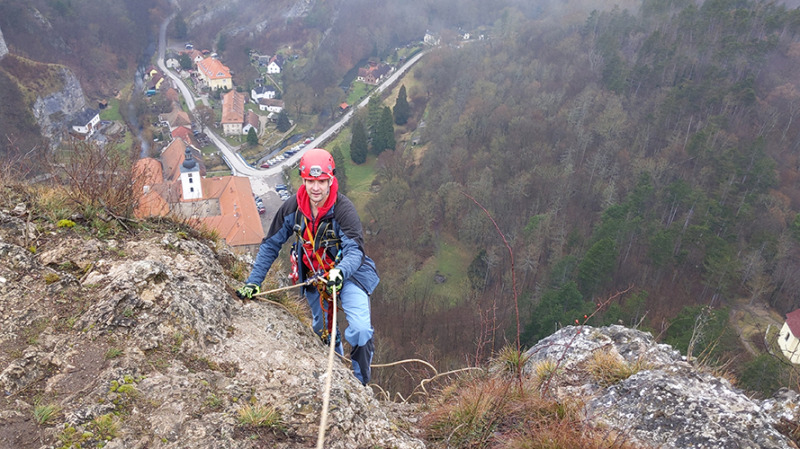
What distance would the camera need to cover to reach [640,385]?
4.30 meters

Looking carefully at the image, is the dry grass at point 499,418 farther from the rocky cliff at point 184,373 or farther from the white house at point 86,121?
the white house at point 86,121

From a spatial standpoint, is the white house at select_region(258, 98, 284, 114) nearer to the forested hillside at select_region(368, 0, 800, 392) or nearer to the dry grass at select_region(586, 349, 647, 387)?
the forested hillside at select_region(368, 0, 800, 392)

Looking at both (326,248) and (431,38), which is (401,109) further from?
(326,248)

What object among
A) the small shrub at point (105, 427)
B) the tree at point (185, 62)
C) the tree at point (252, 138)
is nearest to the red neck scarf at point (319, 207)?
the small shrub at point (105, 427)

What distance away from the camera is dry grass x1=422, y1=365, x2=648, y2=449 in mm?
3111

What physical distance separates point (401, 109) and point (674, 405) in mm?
54679

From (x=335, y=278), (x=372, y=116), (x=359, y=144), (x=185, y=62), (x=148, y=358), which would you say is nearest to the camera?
(x=148, y=358)

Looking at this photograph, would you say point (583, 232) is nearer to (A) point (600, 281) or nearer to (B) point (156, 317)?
(A) point (600, 281)

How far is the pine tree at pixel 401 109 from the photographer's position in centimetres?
5600

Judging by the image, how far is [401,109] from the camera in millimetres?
56219

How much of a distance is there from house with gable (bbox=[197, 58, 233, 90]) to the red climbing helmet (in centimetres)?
7443

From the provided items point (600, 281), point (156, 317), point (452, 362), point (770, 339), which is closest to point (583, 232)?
point (600, 281)

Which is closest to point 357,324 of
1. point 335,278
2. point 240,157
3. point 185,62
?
point 335,278

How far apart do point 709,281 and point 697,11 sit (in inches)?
1346
